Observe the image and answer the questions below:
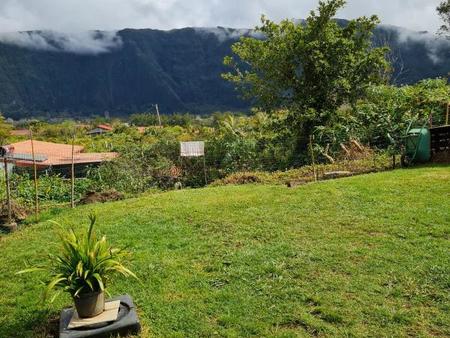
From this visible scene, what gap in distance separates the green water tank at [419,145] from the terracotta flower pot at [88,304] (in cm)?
887

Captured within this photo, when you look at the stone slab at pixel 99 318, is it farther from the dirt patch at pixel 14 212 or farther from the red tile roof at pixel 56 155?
the red tile roof at pixel 56 155

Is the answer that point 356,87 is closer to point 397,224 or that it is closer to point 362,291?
point 397,224

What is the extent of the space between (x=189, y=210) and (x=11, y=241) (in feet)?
10.5

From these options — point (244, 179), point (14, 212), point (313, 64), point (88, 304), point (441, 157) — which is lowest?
point (88, 304)

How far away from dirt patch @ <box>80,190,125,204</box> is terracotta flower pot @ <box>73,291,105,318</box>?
6.89 meters

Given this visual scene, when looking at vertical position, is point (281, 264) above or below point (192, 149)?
below

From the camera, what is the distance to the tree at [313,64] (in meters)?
14.4

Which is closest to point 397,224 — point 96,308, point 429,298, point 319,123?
point 429,298

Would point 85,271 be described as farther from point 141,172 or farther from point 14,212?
point 141,172

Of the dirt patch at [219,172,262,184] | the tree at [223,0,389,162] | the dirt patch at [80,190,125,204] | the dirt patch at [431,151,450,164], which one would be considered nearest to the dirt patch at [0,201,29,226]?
the dirt patch at [80,190,125,204]

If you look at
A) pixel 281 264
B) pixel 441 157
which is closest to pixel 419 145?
pixel 441 157

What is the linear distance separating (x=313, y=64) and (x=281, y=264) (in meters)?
10.6

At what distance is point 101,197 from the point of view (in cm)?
1099

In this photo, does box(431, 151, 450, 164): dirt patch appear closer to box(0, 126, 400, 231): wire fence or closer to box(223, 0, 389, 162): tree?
box(0, 126, 400, 231): wire fence
